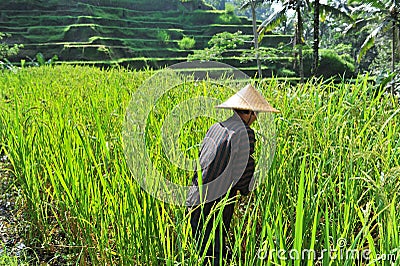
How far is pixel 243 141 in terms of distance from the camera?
3.50ft

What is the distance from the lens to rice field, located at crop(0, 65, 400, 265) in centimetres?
83

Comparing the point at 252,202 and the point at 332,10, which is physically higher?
the point at 332,10

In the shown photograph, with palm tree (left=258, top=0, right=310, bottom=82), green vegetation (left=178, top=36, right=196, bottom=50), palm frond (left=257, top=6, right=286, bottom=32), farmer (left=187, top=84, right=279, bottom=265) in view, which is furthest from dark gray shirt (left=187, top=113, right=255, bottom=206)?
green vegetation (left=178, top=36, right=196, bottom=50)

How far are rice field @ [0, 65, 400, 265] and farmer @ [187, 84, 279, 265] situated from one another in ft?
0.21

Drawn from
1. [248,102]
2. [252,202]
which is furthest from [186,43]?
[248,102]

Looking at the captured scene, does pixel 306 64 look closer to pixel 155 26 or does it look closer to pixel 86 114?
pixel 155 26

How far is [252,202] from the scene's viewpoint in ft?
4.69

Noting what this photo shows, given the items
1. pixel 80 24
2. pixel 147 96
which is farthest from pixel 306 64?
pixel 147 96

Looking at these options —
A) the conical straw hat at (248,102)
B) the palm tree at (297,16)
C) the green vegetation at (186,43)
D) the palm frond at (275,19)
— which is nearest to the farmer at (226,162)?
the conical straw hat at (248,102)

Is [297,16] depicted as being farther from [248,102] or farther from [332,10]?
[248,102]

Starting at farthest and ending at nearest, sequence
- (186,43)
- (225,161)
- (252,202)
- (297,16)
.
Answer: (186,43), (297,16), (252,202), (225,161)

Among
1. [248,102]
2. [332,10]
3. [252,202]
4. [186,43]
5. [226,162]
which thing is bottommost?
[252,202]

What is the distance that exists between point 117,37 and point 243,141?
2468cm

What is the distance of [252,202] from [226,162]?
420mm
